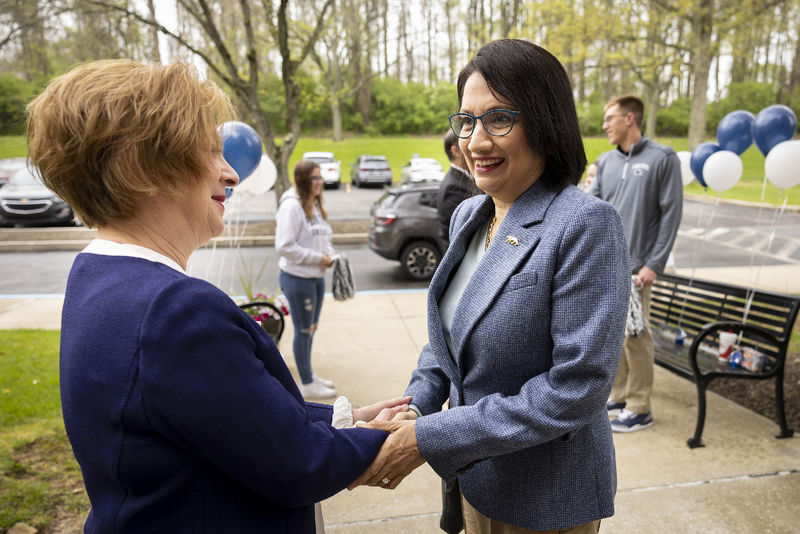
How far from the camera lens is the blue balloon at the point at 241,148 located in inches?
154

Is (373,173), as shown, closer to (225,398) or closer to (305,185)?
(305,185)

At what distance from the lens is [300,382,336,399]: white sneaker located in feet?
14.7

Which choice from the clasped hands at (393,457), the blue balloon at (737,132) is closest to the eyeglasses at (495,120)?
the clasped hands at (393,457)

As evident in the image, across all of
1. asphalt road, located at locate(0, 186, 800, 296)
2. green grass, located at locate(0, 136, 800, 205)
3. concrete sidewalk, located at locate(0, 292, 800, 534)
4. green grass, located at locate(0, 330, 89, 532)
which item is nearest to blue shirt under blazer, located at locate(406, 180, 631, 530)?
concrete sidewalk, located at locate(0, 292, 800, 534)

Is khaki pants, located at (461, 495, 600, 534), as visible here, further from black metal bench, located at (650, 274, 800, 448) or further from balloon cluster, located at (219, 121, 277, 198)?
balloon cluster, located at (219, 121, 277, 198)

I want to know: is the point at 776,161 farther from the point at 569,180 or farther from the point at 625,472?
the point at 569,180

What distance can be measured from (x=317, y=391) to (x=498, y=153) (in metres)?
3.47

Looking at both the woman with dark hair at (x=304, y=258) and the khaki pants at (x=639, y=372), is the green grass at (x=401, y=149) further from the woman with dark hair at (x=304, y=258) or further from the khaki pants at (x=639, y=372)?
the woman with dark hair at (x=304, y=258)

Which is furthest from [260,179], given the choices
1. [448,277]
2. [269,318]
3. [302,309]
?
[448,277]

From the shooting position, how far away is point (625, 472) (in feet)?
10.4

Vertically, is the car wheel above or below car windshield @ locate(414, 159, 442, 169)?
below

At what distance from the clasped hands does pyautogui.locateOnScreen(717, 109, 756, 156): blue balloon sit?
5735 millimetres

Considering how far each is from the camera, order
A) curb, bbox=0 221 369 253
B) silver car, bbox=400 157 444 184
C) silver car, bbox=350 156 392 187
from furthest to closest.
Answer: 1. silver car, bbox=350 156 392 187
2. silver car, bbox=400 157 444 184
3. curb, bbox=0 221 369 253

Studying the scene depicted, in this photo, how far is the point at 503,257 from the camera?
1377 mm
